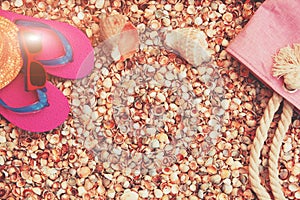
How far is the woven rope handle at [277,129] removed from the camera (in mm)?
1020

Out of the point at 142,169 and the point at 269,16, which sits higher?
the point at 269,16

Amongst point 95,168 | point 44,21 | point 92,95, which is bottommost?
point 95,168

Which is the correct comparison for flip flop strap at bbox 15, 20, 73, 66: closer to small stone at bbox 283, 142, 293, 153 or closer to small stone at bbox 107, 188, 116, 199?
small stone at bbox 107, 188, 116, 199

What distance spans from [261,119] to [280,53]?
131 mm

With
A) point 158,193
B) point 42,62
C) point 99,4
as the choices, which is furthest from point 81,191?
point 99,4

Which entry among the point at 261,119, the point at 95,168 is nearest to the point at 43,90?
the point at 95,168

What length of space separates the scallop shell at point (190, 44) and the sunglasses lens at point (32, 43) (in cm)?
25

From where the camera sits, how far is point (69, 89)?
1062 millimetres

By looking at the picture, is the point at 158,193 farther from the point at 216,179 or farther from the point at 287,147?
the point at 287,147

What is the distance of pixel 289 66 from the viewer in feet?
3.33

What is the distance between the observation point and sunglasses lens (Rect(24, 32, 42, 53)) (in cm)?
102

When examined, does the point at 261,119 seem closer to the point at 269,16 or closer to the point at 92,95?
the point at 269,16

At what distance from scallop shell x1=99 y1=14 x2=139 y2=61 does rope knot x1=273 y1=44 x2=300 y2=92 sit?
0.90 ft

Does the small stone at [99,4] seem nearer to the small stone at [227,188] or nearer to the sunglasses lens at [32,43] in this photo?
the sunglasses lens at [32,43]
